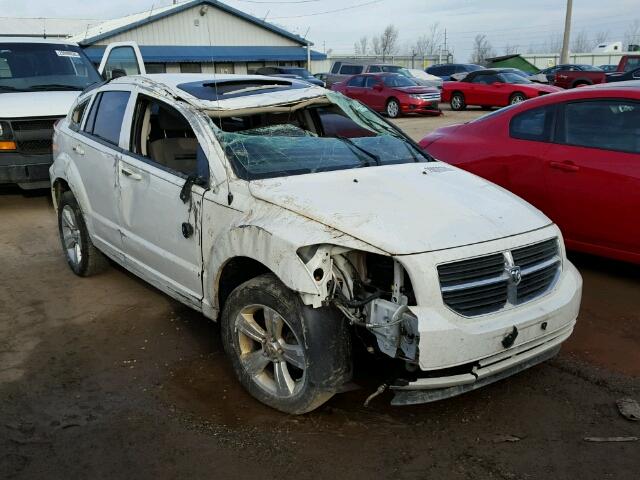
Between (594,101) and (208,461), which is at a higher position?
(594,101)

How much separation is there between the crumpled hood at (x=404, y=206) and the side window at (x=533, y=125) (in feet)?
6.18

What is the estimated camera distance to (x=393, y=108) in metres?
21.2

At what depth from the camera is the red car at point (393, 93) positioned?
20.5m

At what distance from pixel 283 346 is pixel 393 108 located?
18.6 metres

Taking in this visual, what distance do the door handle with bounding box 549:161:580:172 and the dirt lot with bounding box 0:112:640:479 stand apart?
1120 mm

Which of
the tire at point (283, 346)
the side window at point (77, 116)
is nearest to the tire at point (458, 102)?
the side window at point (77, 116)

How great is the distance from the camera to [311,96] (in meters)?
4.63

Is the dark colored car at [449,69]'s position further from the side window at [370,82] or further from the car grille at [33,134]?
the car grille at [33,134]

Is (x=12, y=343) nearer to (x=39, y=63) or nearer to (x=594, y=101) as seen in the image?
(x=594, y=101)

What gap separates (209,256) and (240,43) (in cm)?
3710

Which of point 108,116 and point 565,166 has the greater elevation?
point 108,116

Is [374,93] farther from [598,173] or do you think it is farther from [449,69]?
[598,173]

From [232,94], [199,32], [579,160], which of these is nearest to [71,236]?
[232,94]

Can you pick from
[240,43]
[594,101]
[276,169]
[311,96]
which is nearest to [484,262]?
[276,169]
